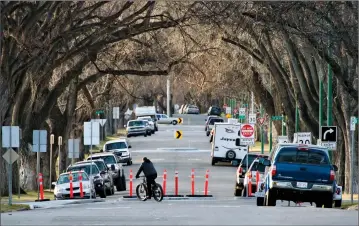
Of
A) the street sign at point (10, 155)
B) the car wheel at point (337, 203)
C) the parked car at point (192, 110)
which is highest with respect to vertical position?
the parked car at point (192, 110)

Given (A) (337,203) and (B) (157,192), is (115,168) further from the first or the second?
(A) (337,203)

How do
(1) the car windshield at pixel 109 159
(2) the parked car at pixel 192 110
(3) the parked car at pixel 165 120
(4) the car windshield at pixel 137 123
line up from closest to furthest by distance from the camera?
(1) the car windshield at pixel 109 159, (4) the car windshield at pixel 137 123, (3) the parked car at pixel 165 120, (2) the parked car at pixel 192 110

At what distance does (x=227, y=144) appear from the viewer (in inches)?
2785

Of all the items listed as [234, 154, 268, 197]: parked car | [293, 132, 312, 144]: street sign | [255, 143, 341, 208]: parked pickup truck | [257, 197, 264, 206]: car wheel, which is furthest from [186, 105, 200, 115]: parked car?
[255, 143, 341, 208]: parked pickup truck

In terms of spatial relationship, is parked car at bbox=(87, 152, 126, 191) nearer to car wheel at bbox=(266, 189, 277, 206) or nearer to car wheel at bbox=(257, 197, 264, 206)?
car wheel at bbox=(257, 197, 264, 206)

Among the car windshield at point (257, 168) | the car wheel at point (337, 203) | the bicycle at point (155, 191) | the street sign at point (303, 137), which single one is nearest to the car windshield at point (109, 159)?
the street sign at point (303, 137)

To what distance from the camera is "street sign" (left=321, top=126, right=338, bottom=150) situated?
41188mm

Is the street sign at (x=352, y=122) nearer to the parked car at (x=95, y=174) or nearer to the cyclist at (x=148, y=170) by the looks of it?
the cyclist at (x=148, y=170)

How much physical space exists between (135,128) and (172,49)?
55.1 meters

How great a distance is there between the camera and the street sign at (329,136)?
41.2 meters

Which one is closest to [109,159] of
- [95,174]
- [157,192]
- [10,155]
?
[95,174]

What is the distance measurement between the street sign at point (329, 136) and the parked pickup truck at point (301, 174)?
10.8m

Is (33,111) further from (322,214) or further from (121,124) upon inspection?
(121,124)

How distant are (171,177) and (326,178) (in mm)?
33814
